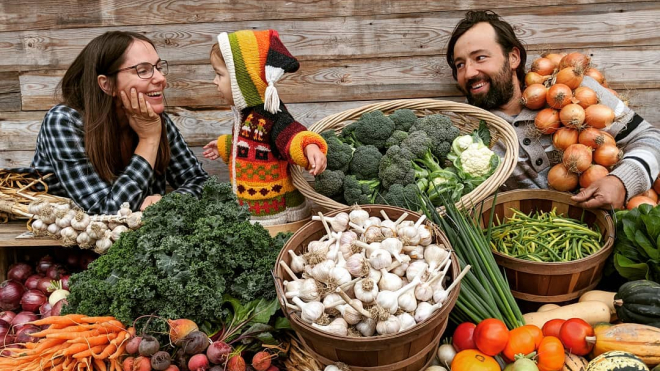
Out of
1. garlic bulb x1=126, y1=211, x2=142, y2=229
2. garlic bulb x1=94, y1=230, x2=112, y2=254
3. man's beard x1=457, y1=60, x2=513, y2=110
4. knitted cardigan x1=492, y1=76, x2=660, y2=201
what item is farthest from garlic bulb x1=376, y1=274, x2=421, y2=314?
man's beard x1=457, y1=60, x2=513, y2=110

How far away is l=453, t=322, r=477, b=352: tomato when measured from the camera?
1.71 meters

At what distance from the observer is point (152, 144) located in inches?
107

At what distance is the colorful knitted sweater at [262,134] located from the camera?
2.22 metres

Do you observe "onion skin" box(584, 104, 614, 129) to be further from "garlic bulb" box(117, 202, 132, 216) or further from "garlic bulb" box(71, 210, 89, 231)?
"garlic bulb" box(71, 210, 89, 231)

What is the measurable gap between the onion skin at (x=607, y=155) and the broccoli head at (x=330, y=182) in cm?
132

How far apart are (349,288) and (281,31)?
2188mm

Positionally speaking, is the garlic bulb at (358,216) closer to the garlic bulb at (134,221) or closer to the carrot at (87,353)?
the carrot at (87,353)

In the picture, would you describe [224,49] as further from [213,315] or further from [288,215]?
[213,315]

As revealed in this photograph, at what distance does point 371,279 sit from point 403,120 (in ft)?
4.60

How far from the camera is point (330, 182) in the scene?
7.98ft

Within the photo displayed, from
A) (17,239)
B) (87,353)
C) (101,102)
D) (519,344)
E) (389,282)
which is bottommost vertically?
(17,239)

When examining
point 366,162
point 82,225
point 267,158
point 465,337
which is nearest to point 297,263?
point 465,337

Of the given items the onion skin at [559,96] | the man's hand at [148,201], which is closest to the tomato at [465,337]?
the onion skin at [559,96]

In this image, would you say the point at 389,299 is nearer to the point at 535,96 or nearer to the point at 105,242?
the point at 105,242
